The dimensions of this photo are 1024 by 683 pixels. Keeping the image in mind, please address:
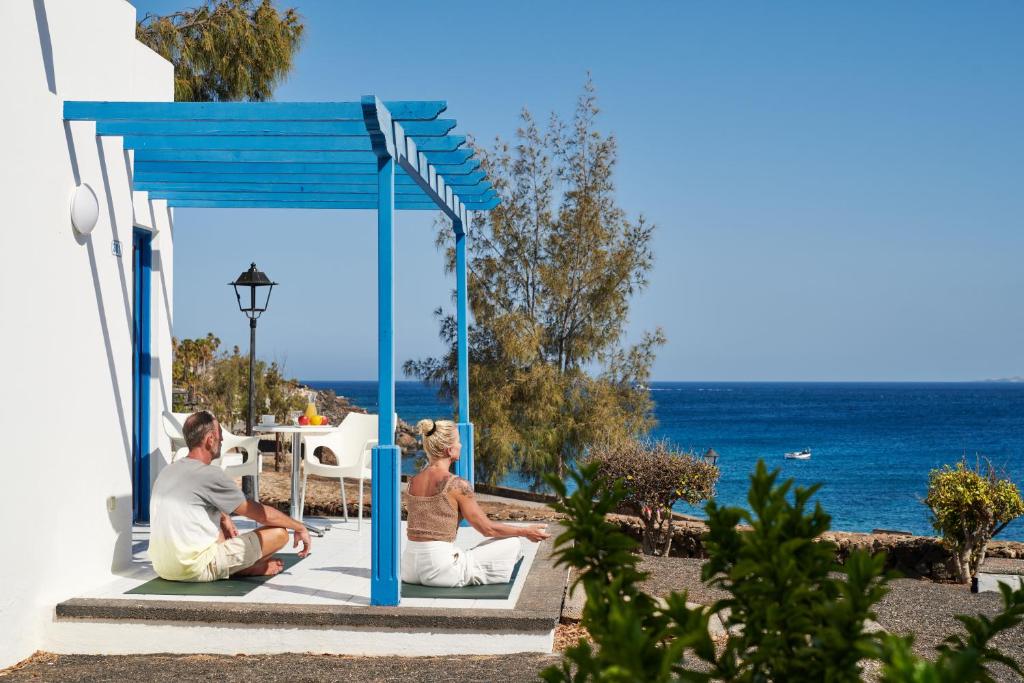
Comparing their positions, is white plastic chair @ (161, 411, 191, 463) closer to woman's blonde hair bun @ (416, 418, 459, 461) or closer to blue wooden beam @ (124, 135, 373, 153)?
blue wooden beam @ (124, 135, 373, 153)

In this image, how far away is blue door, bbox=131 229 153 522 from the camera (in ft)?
24.4

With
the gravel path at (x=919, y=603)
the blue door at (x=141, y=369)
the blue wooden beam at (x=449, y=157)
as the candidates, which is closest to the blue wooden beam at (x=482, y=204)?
the blue wooden beam at (x=449, y=157)

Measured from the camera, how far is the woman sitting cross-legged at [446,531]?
536 cm

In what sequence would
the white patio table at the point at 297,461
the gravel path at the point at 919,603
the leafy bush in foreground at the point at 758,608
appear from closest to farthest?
1. the leafy bush in foreground at the point at 758,608
2. the gravel path at the point at 919,603
3. the white patio table at the point at 297,461

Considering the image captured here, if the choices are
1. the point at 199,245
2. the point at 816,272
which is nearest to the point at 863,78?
the point at 816,272

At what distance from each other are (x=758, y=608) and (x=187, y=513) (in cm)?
440

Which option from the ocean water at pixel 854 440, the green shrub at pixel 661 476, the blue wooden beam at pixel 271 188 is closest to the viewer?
the blue wooden beam at pixel 271 188

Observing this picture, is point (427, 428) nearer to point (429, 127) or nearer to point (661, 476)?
point (429, 127)

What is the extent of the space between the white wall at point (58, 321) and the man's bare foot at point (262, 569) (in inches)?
29.1

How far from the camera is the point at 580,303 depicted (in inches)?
630

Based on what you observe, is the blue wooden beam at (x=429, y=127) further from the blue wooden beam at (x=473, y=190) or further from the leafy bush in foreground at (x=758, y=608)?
the leafy bush in foreground at (x=758, y=608)

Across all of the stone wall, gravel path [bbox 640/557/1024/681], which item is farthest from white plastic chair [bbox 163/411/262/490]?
the stone wall

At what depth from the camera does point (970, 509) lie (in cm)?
866

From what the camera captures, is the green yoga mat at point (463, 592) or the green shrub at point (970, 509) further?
the green shrub at point (970, 509)
